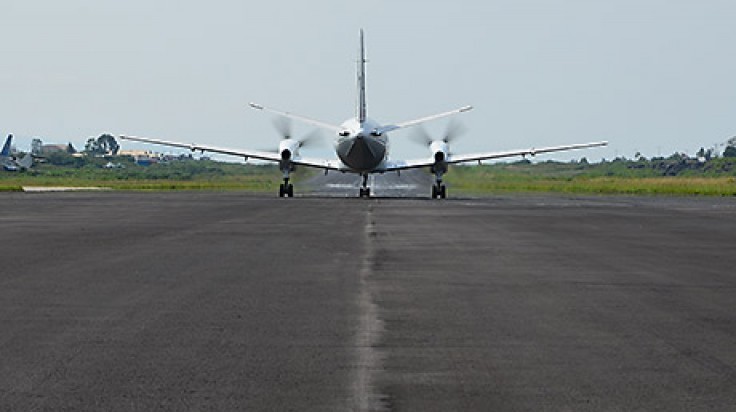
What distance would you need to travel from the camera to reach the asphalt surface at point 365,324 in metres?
8.50

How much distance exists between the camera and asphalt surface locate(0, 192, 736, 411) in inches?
335

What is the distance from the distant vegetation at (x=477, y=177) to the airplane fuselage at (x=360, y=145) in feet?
13.4

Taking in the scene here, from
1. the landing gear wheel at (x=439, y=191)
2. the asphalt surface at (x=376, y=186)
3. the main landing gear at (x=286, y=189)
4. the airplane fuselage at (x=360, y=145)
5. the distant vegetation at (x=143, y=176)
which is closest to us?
the airplane fuselage at (x=360, y=145)

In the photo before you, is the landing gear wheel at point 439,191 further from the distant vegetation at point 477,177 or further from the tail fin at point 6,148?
the tail fin at point 6,148

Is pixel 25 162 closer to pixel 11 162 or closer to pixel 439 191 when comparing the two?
pixel 11 162

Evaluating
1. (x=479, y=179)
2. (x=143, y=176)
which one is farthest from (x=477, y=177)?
(x=143, y=176)

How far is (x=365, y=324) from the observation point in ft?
40.7

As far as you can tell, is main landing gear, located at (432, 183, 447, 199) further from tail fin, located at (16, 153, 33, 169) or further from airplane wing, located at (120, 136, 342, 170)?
tail fin, located at (16, 153, 33, 169)

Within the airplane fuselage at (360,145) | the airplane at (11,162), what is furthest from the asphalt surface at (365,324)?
the airplane at (11,162)

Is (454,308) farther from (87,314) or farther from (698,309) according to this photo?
(87,314)

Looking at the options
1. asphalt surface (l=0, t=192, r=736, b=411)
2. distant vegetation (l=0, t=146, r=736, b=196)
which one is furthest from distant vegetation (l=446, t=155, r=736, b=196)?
asphalt surface (l=0, t=192, r=736, b=411)

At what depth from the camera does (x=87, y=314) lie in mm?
13016

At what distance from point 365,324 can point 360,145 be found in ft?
154

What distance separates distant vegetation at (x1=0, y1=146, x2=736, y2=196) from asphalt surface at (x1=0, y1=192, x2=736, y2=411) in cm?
4194
